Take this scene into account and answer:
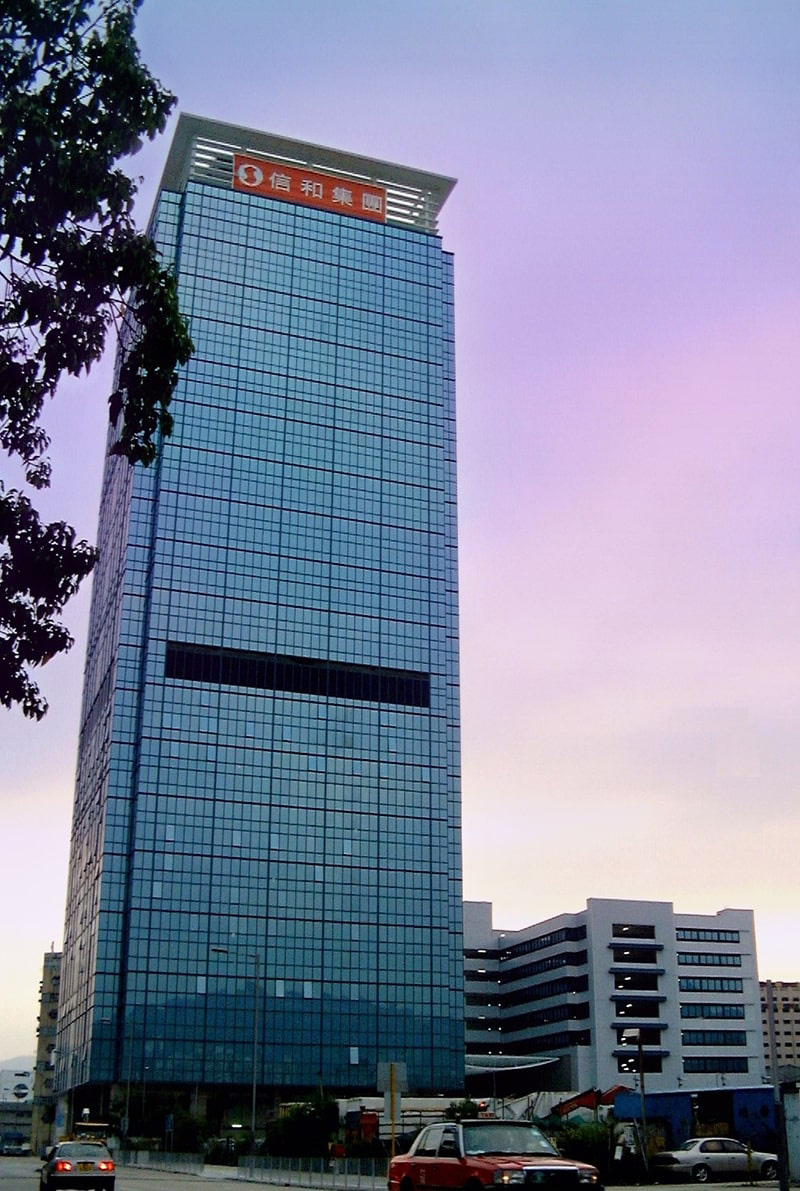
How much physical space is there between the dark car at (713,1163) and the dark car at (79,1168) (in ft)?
75.8

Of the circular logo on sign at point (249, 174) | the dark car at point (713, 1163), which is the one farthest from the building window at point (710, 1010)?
the dark car at point (713, 1163)

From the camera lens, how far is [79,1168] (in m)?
33.7

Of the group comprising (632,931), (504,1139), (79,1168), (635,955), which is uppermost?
(632,931)

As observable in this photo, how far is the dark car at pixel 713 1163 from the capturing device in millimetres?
48531

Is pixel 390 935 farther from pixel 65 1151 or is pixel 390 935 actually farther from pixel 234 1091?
pixel 65 1151

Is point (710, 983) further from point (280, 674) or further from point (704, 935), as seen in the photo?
point (280, 674)

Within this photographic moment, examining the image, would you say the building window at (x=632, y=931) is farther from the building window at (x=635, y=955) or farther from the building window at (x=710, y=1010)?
the building window at (x=710, y=1010)

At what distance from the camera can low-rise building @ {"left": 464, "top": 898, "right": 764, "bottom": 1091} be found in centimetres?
14600

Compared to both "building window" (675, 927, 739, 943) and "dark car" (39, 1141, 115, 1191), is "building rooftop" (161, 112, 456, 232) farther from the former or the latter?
"dark car" (39, 1141, 115, 1191)

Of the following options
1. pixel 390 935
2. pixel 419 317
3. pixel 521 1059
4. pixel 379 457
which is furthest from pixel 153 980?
pixel 419 317

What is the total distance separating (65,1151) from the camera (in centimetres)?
3453

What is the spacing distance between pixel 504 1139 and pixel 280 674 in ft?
378

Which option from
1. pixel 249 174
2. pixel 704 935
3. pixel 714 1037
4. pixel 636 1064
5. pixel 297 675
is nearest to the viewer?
pixel 297 675

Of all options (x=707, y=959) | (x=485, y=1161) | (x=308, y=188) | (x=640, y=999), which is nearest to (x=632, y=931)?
(x=640, y=999)
